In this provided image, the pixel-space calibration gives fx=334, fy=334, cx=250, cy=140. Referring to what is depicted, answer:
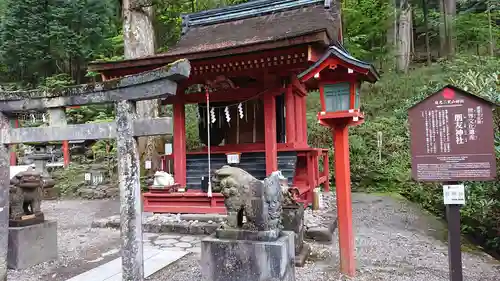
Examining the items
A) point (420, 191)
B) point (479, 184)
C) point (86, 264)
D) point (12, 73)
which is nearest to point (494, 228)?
point (479, 184)

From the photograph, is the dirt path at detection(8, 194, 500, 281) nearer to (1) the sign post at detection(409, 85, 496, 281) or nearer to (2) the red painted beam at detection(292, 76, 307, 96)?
(1) the sign post at detection(409, 85, 496, 281)

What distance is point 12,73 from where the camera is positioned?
70.2ft

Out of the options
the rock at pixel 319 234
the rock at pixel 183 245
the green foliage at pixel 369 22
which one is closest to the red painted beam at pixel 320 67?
the rock at pixel 319 234

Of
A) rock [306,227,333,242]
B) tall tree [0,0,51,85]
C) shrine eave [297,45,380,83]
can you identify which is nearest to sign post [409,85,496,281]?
shrine eave [297,45,380,83]

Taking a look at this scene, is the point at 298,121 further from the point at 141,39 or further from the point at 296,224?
the point at 141,39

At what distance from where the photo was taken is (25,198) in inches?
206

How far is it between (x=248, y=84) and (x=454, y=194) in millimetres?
5778

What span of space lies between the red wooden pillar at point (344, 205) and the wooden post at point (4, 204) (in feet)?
14.0

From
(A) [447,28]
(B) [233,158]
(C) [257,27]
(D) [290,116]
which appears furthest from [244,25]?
(A) [447,28]

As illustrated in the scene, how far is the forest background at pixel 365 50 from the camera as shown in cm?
1252

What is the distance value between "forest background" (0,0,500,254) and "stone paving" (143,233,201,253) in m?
5.94

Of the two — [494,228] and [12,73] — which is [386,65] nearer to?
[494,228]

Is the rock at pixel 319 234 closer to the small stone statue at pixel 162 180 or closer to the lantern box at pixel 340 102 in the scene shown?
the lantern box at pixel 340 102

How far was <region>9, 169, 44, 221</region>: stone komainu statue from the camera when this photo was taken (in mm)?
5113
